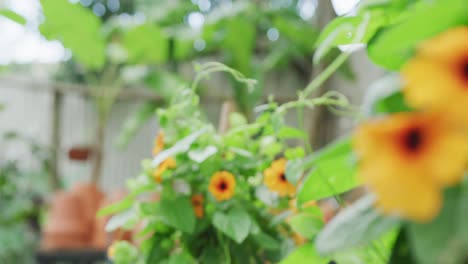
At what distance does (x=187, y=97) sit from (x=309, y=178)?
363 millimetres

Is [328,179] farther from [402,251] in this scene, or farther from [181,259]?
[181,259]

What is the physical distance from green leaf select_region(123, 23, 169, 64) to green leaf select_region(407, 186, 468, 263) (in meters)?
2.74

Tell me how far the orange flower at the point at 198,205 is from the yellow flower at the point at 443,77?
52 centimetres

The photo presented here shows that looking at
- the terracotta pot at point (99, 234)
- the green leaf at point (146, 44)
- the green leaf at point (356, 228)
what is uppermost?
the green leaf at point (356, 228)

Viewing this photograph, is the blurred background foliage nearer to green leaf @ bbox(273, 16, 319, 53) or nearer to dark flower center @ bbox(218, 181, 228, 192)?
green leaf @ bbox(273, 16, 319, 53)

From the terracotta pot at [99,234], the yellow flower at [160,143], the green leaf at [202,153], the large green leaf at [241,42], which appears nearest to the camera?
the green leaf at [202,153]

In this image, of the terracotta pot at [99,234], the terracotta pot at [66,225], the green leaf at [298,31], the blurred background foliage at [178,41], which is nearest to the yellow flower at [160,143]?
the terracotta pot at [99,234]

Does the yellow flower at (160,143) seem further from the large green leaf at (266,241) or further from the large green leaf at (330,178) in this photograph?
the large green leaf at (330,178)

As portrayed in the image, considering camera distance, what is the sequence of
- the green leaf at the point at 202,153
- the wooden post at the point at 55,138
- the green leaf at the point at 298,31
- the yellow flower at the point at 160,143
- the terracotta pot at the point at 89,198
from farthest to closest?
the wooden post at the point at 55,138
the green leaf at the point at 298,31
the terracotta pot at the point at 89,198
the yellow flower at the point at 160,143
the green leaf at the point at 202,153

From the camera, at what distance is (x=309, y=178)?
17.3 inches

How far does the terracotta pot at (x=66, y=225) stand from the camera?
223 cm

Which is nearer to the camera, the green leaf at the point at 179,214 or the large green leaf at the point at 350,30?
the large green leaf at the point at 350,30

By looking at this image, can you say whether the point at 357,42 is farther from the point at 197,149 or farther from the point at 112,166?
the point at 112,166

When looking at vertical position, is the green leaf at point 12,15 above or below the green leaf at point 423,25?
above
